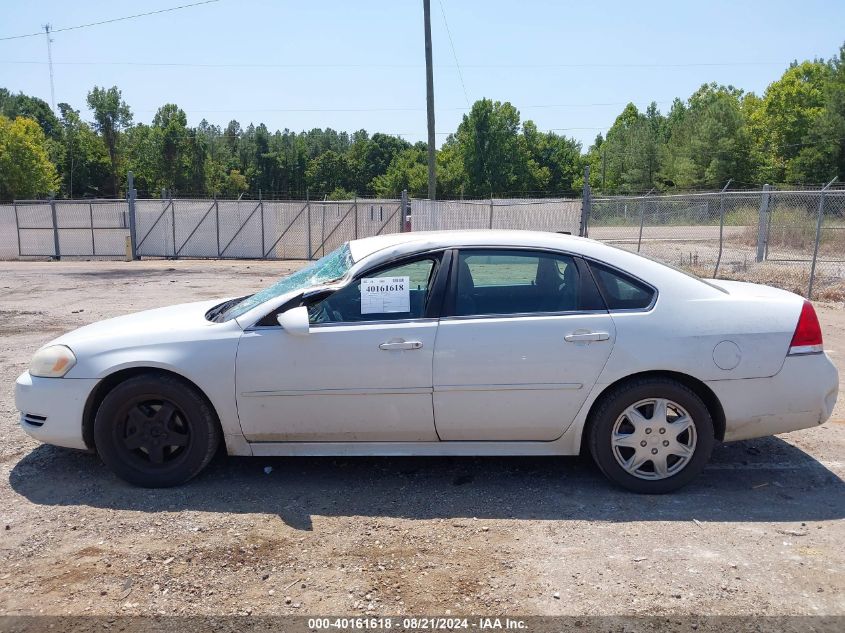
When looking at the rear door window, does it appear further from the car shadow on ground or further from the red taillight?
the red taillight

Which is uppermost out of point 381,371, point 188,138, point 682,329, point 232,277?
point 188,138

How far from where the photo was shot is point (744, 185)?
56750 millimetres

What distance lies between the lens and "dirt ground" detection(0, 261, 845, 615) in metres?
3.10

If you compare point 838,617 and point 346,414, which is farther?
point 346,414

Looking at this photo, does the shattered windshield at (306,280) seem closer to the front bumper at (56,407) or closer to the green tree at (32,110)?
the front bumper at (56,407)

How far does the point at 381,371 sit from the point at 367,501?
30.2 inches

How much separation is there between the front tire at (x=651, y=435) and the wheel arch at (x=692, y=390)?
3 cm

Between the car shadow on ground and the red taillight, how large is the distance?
0.87 m

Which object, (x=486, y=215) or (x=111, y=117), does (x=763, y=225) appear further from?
(x=111, y=117)

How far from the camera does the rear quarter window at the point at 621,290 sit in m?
4.16

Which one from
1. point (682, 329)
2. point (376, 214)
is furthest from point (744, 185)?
point (682, 329)

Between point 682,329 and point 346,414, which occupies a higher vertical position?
point 682,329

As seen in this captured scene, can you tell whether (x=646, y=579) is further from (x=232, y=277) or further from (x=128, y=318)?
(x=232, y=277)

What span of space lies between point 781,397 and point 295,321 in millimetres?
2882
